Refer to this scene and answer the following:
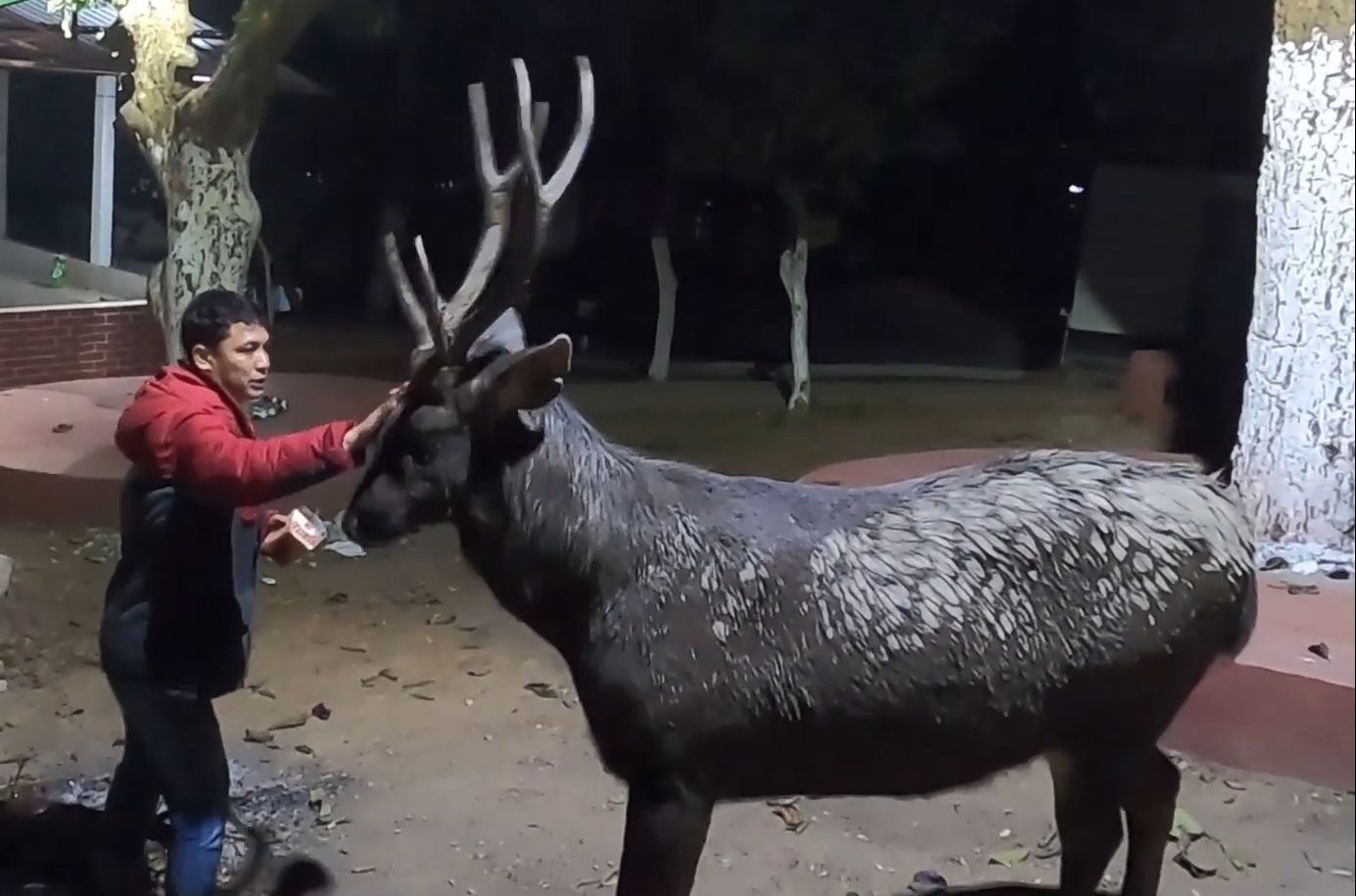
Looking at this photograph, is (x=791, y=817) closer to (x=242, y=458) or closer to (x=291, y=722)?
(x=291, y=722)

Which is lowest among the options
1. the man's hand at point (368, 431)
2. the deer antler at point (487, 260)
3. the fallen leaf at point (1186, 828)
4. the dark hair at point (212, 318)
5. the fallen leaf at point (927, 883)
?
the fallen leaf at point (927, 883)

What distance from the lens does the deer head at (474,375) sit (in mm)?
1591

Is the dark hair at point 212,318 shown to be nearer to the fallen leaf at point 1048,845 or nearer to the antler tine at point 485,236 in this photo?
the antler tine at point 485,236

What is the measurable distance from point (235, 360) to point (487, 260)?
397 mm

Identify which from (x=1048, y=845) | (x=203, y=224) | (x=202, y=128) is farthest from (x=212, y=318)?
(x=1048, y=845)

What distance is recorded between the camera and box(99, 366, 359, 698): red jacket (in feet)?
5.65

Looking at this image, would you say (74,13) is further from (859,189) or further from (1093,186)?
(1093,186)

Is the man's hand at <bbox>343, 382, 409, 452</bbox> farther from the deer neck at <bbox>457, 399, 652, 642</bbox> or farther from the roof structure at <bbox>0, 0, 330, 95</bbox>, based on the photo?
the roof structure at <bbox>0, 0, 330, 95</bbox>

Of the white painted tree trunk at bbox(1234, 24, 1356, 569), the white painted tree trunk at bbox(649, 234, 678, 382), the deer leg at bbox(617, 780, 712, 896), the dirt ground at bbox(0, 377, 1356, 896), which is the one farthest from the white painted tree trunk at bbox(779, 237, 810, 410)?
the deer leg at bbox(617, 780, 712, 896)

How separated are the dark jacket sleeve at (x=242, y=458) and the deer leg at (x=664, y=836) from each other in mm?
544

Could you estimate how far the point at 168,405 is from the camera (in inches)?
69.7

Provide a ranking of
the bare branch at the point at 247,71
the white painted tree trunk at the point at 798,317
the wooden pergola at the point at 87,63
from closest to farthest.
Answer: the wooden pergola at the point at 87,63 → the bare branch at the point at 247,71 → the white painted tree trunk at the point at 798,317

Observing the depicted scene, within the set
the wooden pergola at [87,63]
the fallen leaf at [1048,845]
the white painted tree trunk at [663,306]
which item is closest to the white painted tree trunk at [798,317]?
the white painted tree trunk at [663,306]

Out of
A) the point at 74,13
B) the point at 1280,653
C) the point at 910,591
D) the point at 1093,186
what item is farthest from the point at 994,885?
the point at 74,13
